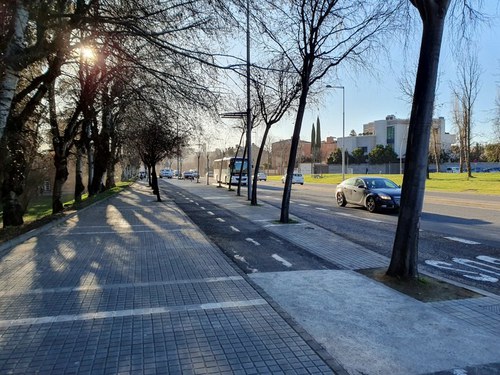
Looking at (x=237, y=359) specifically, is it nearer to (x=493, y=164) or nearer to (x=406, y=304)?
(x=406, y=304)

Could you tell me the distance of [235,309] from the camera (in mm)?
5027

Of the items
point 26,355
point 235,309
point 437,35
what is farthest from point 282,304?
point 437,35

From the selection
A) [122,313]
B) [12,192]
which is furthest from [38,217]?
[122,313]

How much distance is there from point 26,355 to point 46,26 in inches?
281

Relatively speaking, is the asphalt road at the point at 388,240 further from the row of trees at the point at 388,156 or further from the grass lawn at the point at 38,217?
the row of trees at the point at 388,156

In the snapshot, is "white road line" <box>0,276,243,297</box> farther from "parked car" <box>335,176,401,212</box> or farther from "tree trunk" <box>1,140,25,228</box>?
"parked car" <box>335,176,401,212</box>

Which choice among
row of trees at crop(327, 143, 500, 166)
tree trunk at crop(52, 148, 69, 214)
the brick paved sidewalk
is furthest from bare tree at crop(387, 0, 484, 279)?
row of trees at crop(327, 143, 500, 166)

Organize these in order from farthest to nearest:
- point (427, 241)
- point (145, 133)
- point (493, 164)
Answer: point (493, 164) < point (145, 133) < point (427, 241)

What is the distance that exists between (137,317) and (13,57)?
5.90 meters

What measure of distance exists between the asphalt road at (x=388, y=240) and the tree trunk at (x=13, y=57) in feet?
17.6

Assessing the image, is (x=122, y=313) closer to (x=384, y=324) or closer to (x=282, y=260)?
(x=384, y=324)

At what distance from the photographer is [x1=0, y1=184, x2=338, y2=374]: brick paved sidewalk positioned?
3650mm

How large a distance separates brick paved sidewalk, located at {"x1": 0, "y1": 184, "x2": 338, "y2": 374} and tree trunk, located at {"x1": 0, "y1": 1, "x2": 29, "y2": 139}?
3.09 metres

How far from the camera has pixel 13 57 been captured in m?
7.86
